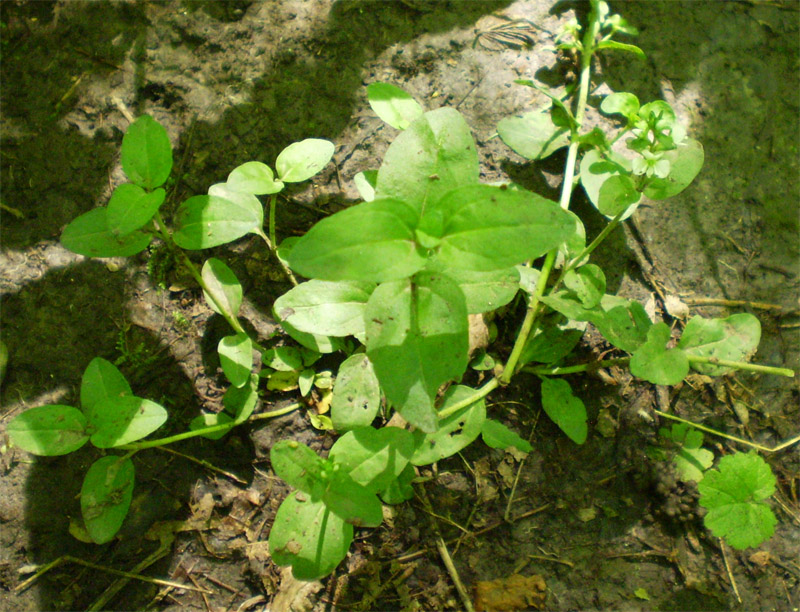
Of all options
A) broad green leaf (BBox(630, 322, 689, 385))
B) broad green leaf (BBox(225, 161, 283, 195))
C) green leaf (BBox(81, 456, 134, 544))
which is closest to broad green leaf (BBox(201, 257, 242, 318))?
broad green leaf (BBox(225, 161, 283, 195))

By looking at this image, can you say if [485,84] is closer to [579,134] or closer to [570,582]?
[579,134]

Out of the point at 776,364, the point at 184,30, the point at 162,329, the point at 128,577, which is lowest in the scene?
the point at 776,364

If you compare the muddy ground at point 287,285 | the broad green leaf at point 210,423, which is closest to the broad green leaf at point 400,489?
the muddy ground at point 287,285

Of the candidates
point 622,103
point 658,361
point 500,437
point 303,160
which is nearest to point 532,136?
point 622,103

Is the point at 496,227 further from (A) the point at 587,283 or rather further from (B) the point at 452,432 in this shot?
(B) the point at 452,432

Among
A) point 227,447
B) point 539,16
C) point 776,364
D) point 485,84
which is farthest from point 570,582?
point 539,16

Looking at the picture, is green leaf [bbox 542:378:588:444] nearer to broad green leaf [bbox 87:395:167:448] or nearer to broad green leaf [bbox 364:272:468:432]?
broad green leaf [bbox 364:272:468:432]
